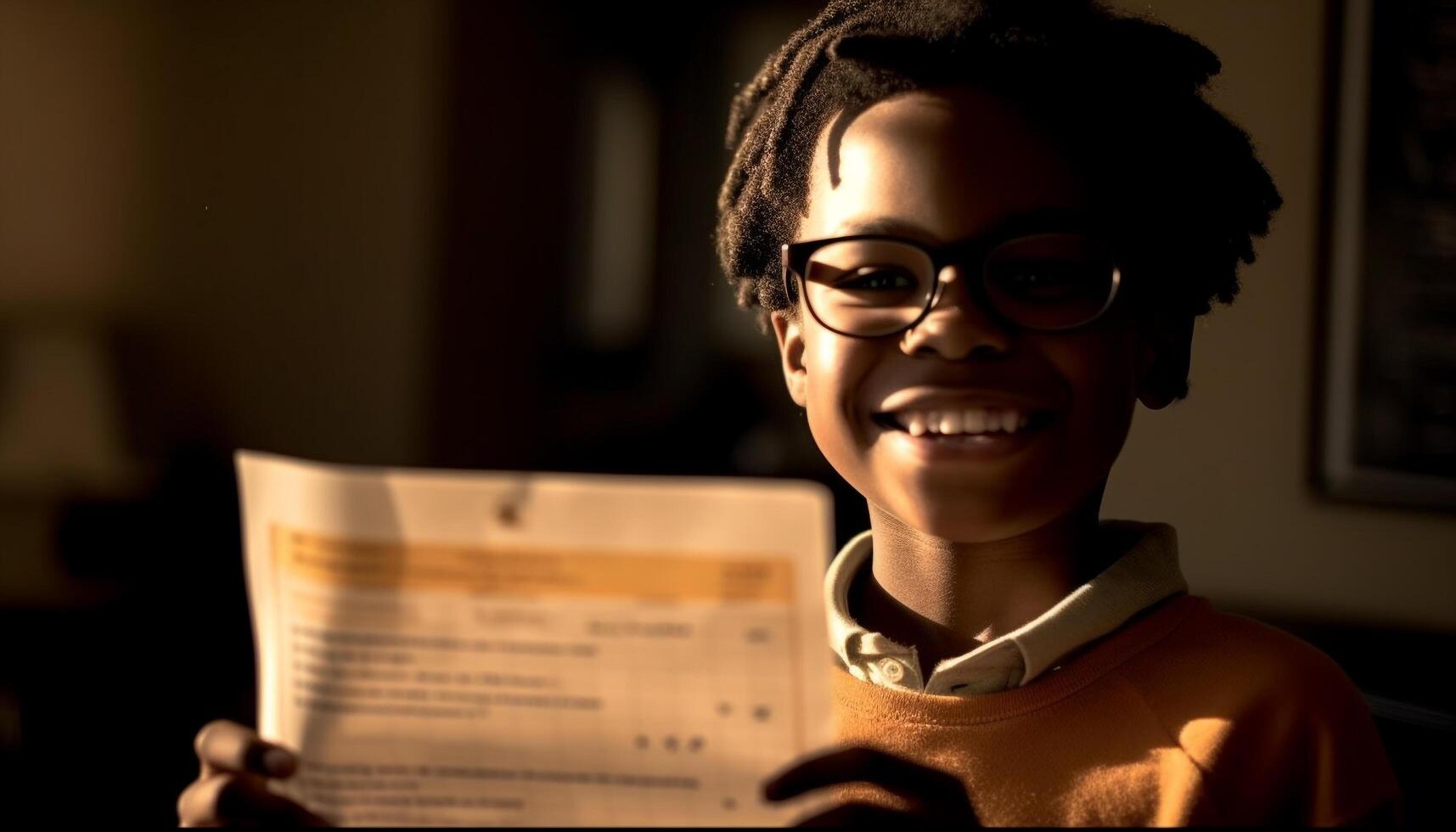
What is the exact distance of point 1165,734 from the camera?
26.2 inches

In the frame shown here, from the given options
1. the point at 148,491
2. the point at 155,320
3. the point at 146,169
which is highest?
the point at 146,169

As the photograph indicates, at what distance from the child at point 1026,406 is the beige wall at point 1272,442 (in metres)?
0.02

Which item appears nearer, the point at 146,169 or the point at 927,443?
the point at 927,443

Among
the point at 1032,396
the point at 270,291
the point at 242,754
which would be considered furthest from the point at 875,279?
the point at 270,291

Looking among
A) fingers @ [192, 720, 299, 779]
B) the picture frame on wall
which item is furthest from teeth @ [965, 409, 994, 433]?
fingers @ [192, 720, 299, 779]

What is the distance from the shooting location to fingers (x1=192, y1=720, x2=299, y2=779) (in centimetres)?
65

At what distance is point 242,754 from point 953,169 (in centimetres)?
49

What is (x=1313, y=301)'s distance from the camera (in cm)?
75

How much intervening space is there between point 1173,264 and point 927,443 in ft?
0.63

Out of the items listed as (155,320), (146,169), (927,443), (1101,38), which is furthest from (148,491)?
(1101,38)

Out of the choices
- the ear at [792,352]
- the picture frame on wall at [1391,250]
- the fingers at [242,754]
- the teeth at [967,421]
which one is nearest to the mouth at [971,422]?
the teeth at [967,421]

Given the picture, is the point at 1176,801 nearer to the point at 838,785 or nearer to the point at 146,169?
the point at 838,785

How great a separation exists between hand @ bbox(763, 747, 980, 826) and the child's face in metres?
0.14

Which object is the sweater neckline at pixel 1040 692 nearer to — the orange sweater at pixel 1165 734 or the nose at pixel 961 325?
the orange sweater at pixel 1165 734
